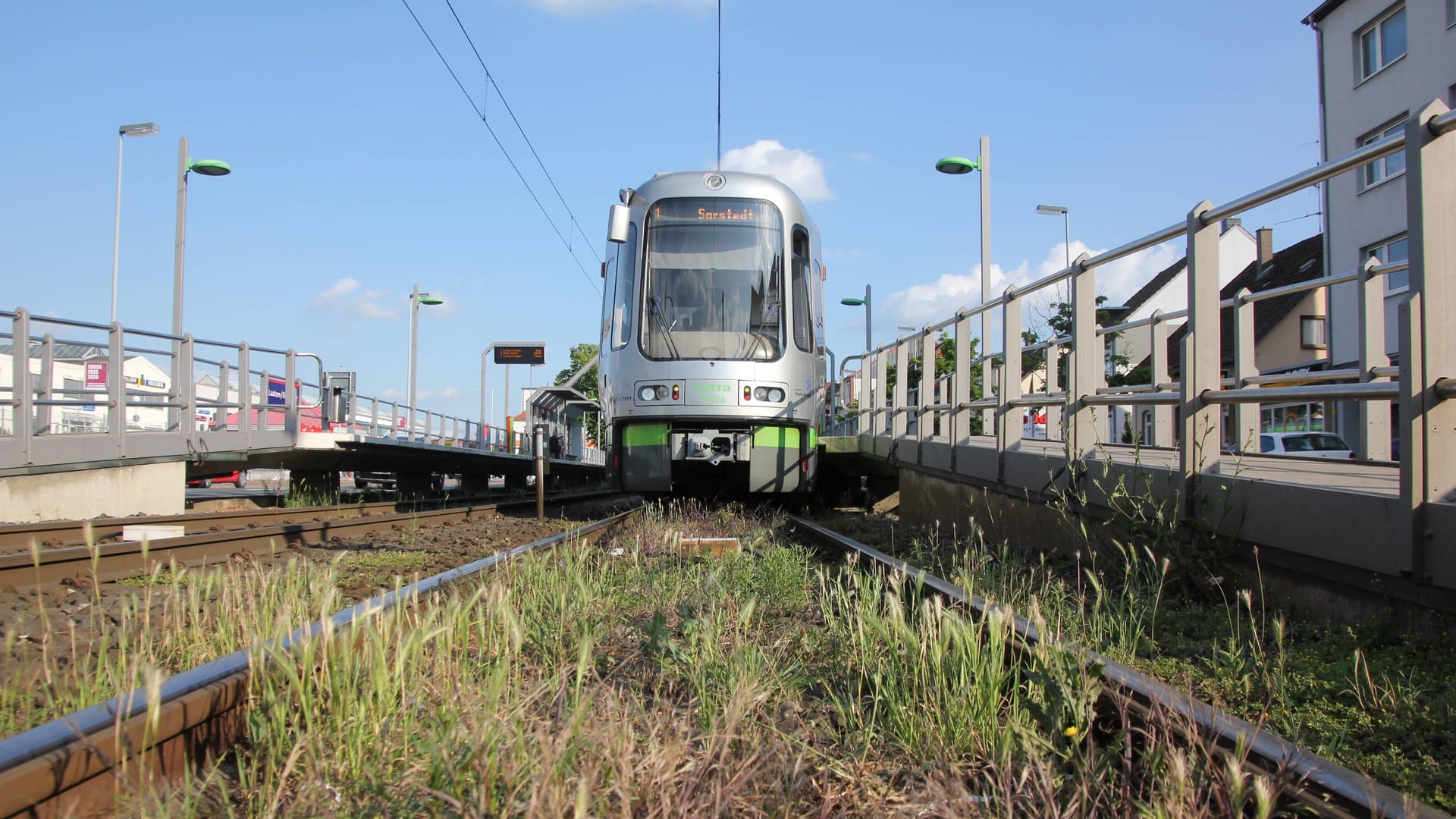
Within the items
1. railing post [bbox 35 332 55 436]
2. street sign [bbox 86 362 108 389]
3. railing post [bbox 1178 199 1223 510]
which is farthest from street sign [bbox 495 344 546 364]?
railing post [bbox 1178 199 1223 510]

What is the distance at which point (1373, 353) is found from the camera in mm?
6832

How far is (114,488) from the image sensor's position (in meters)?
10.9

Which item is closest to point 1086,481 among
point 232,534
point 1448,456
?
point 1448,456

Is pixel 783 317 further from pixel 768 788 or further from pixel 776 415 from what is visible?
pixel 768 788

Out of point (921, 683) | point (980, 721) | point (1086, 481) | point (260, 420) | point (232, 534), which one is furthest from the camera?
point (260, 420)

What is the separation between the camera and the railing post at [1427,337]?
323 centimetres

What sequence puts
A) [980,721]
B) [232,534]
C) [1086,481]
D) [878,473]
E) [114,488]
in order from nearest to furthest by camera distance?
[980,721], [1086,481], [232,534], [114,488], [878,473]

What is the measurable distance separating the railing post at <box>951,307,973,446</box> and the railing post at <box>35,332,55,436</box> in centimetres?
876

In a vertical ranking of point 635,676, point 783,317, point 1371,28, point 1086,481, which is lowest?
point 635,676

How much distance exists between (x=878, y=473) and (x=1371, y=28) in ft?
65.3

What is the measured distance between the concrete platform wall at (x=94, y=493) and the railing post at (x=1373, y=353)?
10.9 m

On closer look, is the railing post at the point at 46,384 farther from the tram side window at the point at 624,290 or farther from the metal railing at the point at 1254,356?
the metal railing at the point at 1254,356

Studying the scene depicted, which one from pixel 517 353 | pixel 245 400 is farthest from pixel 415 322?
pixel 245 400

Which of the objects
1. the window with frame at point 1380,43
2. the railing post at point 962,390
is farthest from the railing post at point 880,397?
the window with frame at point 1380,43
